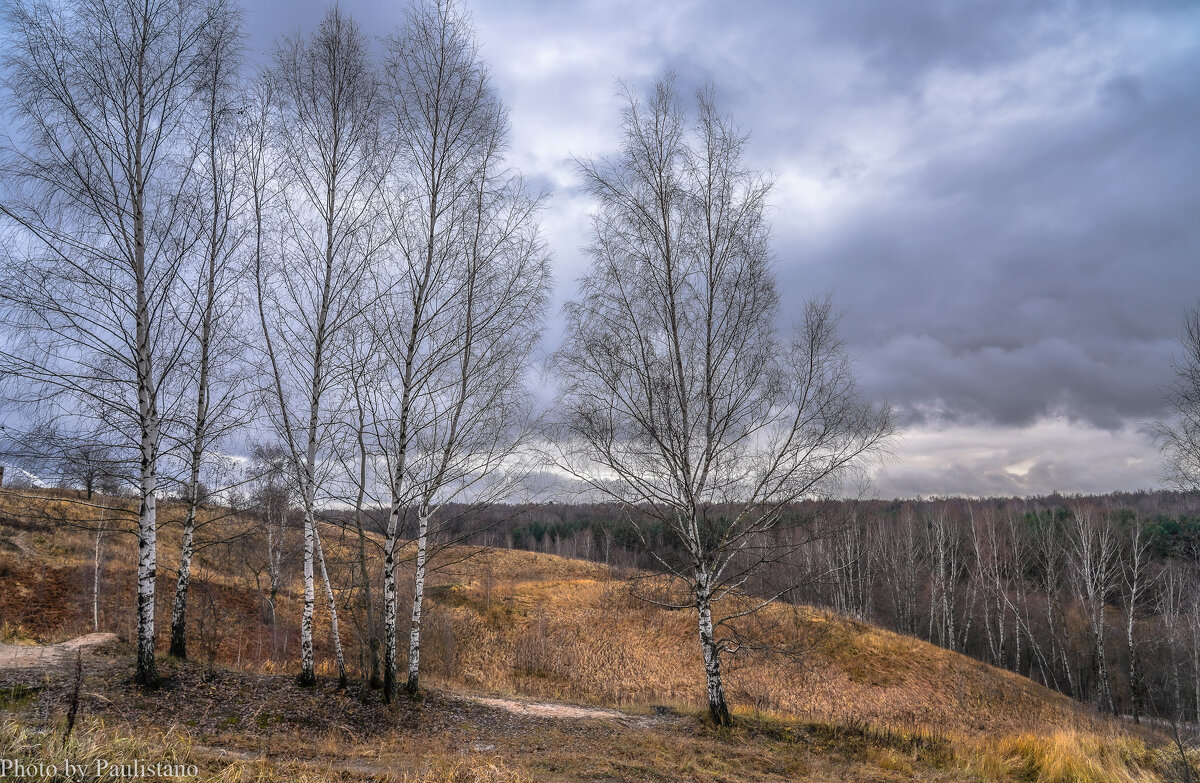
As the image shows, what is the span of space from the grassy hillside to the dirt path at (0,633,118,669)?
3.35 ft

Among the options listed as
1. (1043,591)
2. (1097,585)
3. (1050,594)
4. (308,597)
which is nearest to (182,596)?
(308,597)

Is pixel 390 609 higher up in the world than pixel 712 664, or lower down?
higher up

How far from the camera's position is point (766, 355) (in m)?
10.7

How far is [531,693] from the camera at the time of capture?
16641 mm

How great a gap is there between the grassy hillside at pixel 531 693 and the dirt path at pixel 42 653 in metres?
1.02

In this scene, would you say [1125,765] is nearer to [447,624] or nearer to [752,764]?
[752,764]

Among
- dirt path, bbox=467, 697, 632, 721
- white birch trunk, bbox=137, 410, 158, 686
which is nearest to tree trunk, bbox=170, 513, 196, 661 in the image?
white birch trunk, bbox=137, 410, 158, 686

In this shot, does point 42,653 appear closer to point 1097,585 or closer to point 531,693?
point 531,693

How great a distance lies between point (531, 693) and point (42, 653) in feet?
36.3

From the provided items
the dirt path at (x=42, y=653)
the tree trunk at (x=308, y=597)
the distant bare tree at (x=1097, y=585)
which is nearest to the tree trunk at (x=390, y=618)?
the tree trunk at (x=308, y=597)

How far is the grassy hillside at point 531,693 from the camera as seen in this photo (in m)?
7.58

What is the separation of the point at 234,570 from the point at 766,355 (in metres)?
30.0

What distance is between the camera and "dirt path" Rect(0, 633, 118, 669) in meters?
10.3

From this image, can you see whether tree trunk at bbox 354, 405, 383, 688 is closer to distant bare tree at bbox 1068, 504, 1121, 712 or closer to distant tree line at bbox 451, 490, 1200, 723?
distant tree line at bbox 451, 490, 1200, 723
